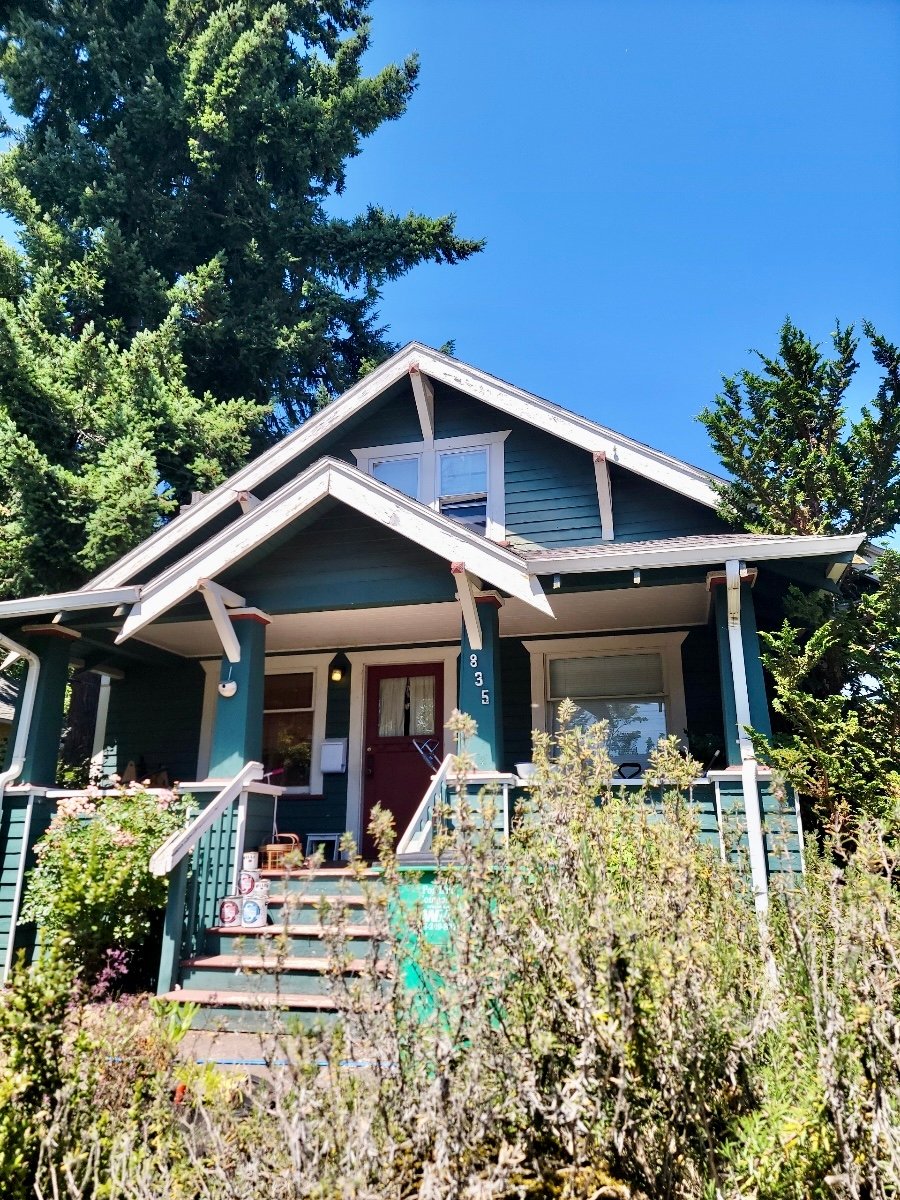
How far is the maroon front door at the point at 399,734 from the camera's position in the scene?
8664 millimetres

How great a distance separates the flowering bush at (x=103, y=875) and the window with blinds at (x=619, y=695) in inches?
155

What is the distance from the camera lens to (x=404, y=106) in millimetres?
18078

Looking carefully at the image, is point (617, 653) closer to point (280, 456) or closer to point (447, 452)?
point (447, 452)

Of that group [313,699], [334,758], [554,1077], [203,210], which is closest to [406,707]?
[334,758]

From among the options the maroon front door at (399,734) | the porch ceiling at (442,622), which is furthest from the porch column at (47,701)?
the maroon front door at (399,734)

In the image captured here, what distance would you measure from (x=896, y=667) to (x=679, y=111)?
861 cm

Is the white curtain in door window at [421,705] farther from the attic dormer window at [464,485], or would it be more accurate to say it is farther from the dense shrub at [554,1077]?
the dense shrub at [554,1077]

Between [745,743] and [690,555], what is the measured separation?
4.91 feet

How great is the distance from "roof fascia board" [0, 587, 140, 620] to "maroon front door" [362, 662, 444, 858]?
9.44 feet

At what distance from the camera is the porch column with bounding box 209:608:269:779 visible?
6.74 metres

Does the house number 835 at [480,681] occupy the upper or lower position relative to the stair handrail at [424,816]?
upper

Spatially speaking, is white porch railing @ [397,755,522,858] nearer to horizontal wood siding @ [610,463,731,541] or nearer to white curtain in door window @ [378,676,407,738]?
white curtain in door window @ [378,676,407,738]

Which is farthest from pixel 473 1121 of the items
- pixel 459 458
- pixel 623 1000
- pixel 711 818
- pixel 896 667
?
pixel 459 458

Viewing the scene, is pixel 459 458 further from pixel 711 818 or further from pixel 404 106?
pixel 404 106
